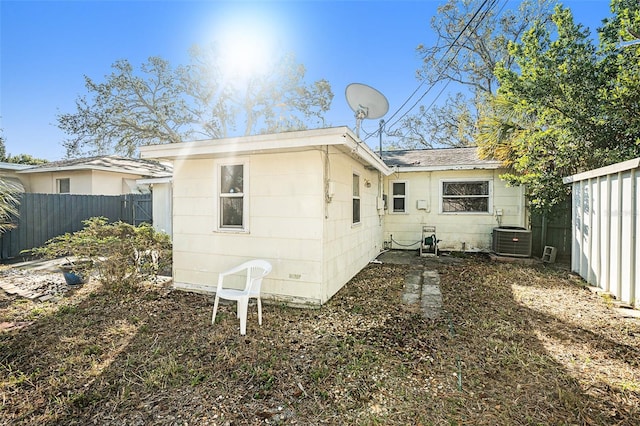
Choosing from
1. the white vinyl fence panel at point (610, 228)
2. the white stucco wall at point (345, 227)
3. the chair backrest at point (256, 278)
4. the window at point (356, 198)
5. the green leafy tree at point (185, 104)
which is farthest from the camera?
the green leafy tree at point (185, 104)

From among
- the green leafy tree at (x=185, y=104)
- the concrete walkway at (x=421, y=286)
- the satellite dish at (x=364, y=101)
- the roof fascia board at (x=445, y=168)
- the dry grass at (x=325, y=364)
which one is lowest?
the dry grass at (x=325, y=364)

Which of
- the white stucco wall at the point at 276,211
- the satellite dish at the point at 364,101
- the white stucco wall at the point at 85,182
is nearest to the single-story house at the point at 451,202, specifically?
the satellite dish at the point at 364,101

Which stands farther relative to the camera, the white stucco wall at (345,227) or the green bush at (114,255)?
the green bush at (114,255)

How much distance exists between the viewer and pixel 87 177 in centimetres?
1169

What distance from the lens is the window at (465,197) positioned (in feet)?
28.8

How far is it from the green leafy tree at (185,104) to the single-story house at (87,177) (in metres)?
3.70

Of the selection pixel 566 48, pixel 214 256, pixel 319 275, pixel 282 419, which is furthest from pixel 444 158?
pixel 282 419

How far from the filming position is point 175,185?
5.23m

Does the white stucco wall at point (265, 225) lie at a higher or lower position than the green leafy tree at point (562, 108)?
lower

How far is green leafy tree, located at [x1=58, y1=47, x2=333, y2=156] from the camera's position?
51.7ft

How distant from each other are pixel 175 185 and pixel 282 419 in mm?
4218

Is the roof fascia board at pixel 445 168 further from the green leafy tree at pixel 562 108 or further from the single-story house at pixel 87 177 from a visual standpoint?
the single-story house at pixel 87 177

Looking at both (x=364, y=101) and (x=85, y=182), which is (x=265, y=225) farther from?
(x=85, y=182)

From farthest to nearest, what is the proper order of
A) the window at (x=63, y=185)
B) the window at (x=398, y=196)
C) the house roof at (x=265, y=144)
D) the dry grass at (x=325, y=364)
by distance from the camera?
the window at (x=63, y=185) → the window at (x=398, y=196) → the house roof at (x=265, y=144) → the dry grass at (x=325, y=364)
